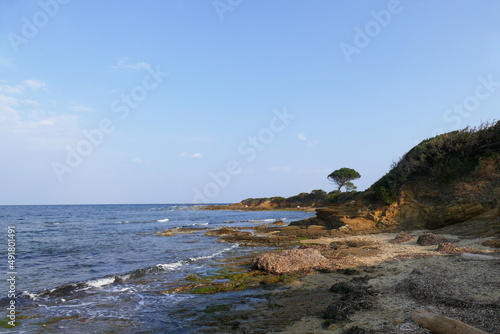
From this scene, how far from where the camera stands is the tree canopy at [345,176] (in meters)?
80.4

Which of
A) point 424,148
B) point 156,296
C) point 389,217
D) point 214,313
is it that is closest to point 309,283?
point 214,313

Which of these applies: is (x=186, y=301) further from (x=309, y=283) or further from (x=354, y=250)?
(x=354, y=250)

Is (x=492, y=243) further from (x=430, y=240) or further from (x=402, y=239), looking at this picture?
(x=402, y=239)

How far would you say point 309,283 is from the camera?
10.8m

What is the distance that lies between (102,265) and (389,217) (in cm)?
1989

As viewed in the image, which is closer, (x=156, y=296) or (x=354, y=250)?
(x=156, y=296)

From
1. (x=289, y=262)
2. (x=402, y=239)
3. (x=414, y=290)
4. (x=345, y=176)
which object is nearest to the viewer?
(x=414, y=290)

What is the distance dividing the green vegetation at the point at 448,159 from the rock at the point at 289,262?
497 inches

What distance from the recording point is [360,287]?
9.29 meters

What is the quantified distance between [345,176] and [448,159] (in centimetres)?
6101

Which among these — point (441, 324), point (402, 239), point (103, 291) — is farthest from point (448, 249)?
point (103, 291)

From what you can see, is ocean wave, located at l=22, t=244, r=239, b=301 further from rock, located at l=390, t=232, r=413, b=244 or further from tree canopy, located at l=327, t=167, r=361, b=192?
tree canopy, located at l=327, t=167, r=361, b=192

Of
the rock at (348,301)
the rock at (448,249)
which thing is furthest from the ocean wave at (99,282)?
the rock at (448,249)

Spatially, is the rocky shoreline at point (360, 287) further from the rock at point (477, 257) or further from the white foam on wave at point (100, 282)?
the white foam on wave at point (100, 282)
